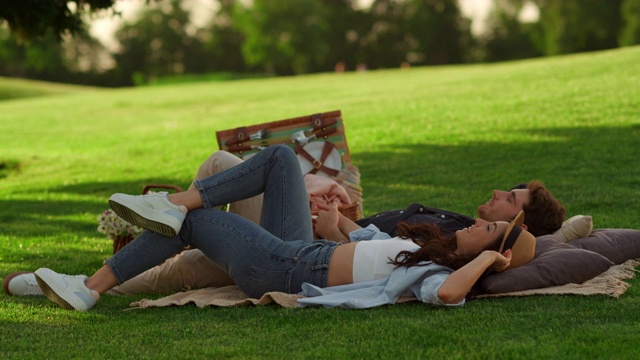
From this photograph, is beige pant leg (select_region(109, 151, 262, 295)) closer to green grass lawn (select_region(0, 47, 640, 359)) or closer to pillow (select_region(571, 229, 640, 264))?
green grass lawn (select_region(0, 47, 640, 359))

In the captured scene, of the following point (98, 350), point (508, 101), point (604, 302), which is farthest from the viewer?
point (508, 101)

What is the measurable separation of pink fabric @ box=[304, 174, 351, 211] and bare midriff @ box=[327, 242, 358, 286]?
173 centimetres

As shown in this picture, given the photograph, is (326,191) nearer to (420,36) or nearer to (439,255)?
(439,255)

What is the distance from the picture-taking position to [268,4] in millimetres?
76312

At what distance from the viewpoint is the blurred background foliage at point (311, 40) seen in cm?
5934

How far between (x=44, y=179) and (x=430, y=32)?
2207 inches

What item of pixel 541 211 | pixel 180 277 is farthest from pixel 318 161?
pixel 541 211

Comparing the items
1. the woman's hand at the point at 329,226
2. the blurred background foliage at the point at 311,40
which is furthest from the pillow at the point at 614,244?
the blurred background foliage at the point at 311,40

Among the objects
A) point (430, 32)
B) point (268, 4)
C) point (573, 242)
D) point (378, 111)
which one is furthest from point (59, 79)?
point (573, 242)

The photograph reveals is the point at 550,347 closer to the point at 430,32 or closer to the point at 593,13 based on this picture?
the point at 593,13

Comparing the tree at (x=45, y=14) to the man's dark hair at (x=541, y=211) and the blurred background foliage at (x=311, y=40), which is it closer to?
the man's dark hair at (x=541, y=211)

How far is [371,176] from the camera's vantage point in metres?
12.1

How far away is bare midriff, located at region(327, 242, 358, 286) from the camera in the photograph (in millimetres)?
5148

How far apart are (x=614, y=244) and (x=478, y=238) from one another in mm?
1470
